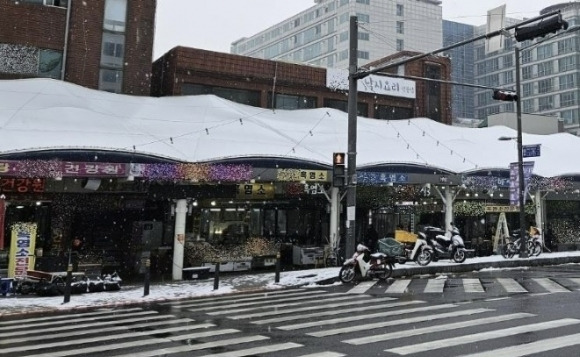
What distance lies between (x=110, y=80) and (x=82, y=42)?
2188 mm

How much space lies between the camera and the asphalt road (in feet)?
24.7

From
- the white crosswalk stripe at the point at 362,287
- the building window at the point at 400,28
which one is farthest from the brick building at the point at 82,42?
the building window at the point at 400,28

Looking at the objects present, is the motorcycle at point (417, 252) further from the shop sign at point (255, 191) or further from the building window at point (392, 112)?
the building window at point (392, 112)

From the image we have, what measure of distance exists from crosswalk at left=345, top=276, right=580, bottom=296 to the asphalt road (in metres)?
0.08

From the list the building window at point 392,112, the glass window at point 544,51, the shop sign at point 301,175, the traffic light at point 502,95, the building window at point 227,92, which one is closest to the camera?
the traffic light at point 502,95

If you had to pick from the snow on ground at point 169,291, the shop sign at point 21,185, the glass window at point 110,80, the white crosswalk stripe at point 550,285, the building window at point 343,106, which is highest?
the building window at point 343,106

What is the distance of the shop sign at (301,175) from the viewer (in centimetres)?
1912

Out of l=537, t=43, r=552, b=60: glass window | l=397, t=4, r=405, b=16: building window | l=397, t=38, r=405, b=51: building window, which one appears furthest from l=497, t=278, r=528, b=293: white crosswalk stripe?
l=537, t=43, r=552, b=60: glass window

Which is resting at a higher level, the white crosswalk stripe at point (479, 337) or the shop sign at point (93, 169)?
the shop sign at point (93, 169)

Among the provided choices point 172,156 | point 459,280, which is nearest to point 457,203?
point 459,280

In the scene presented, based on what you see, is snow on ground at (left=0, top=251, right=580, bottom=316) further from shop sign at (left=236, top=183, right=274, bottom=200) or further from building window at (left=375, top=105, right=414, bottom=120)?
building window at (left=375, top=105, right=414, bottom=120)

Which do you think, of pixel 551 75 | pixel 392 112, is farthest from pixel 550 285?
pixel 551 75

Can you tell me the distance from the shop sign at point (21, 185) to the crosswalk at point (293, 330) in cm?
870

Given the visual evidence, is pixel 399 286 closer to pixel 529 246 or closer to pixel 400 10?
pixel 529 246
